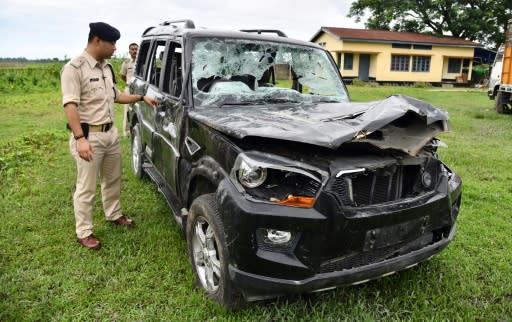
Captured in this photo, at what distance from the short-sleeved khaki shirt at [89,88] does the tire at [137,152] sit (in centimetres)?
160

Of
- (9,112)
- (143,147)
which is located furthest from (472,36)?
(143,147)

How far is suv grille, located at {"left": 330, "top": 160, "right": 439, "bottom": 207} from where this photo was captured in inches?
94.6

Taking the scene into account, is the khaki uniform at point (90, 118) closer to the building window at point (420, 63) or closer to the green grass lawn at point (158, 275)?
the green grass lawn at point (158, 275)

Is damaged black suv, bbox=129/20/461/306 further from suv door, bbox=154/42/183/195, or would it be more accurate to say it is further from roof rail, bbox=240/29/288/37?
roof rail, bbox=240/29/288/37

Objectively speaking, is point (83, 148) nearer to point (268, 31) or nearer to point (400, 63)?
point (268, 31)

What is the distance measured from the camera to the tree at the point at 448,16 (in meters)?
36.5

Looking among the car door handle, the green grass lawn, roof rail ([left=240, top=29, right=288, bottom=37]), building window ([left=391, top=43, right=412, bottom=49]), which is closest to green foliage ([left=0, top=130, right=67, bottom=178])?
the green grass lawn

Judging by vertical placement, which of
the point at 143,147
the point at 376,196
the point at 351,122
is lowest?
the point at 143,147

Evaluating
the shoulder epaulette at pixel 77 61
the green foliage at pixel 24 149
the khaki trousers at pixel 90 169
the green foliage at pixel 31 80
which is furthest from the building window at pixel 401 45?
the shoulder epaulette at pixel 77 61

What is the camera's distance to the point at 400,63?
1262 inches

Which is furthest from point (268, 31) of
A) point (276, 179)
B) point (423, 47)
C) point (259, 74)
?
point (423, 47)

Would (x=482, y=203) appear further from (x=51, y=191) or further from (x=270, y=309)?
(x=51, y=191)

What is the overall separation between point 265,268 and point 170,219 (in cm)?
237

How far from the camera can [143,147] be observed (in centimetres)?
536
